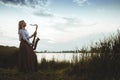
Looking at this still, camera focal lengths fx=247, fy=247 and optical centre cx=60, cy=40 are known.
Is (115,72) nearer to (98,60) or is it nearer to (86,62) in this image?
(98,60)

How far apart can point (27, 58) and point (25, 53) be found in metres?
0.20

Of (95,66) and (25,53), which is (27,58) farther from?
(95,66)

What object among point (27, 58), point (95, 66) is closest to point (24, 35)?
point (27, 58)

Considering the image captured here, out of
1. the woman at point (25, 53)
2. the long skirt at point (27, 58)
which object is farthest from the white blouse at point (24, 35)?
the long skirt at point (27, 58)

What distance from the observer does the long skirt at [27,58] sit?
918cm

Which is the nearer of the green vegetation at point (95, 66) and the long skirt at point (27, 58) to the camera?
the green vegetation at point (95, 66)

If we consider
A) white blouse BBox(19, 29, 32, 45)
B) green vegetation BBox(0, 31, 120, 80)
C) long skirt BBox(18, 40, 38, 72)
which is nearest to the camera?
green vegetation BBox(0, 31, 120, 80)

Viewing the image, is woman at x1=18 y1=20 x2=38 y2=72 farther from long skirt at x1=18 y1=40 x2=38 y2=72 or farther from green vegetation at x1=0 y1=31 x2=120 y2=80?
green vegetation at x1=0 y1=31 x2=120 y2=80

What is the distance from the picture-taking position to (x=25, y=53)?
924 cm

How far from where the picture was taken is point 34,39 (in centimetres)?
920

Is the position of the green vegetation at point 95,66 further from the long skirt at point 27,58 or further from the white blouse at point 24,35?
the white blouse at point 24,35

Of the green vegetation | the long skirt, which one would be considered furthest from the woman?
the green vegetation

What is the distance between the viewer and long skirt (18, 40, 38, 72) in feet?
30.1

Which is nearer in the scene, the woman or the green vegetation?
the green vegetation
